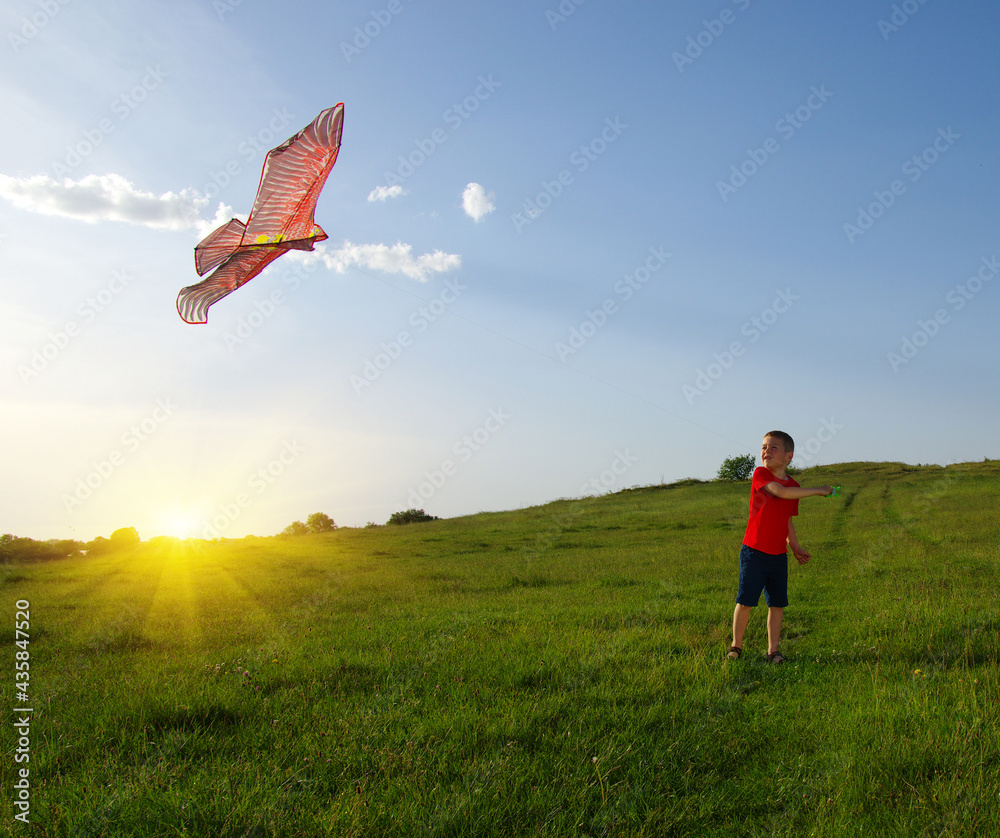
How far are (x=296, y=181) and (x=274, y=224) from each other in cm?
62

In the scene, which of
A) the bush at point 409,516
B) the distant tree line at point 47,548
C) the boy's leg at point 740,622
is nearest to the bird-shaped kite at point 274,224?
the boy's leg at point 740,622

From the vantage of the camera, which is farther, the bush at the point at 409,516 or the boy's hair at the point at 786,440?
the bush at the point at 409,516

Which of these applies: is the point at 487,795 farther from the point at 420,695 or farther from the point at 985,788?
the point at 985,788

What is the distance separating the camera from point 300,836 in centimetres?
318

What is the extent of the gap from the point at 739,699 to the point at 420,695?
102 inches

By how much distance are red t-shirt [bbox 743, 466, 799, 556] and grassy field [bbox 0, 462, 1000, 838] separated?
1148 millimetres

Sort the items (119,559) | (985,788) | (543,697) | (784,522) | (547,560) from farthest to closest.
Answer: (119,559)
(547,560)
(784,522)
(543,697)
(985,788)

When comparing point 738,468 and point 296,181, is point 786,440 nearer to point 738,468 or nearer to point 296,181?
point 296,181

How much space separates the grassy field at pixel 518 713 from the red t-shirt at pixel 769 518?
115cm

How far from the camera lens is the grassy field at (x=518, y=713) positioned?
3.41 m

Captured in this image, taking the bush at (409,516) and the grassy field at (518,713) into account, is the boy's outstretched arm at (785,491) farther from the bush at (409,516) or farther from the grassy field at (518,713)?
the bush at (409,516)

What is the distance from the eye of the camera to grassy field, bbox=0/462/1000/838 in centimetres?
341

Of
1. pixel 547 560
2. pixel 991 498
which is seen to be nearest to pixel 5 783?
pixel 547 560

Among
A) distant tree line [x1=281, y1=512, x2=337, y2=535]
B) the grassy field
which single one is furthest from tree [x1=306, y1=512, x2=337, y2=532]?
the grassy field
